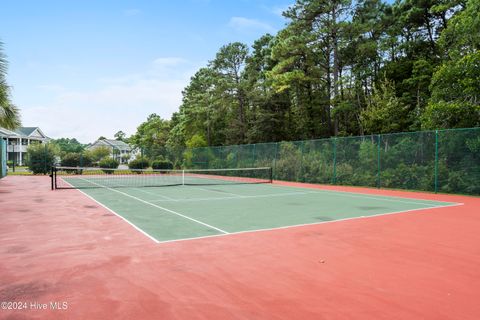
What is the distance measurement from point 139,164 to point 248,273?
27.1 metres

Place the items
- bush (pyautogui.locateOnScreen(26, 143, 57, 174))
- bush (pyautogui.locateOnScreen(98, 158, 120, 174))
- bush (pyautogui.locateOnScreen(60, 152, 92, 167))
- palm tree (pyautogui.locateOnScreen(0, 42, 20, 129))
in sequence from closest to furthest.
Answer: palm tree (pyautogui.locateOnScreen(0, 42, 20, 129)), bush (pyautogui.locateOnScreen(26, 143, 57, 174)), bush (pyautogui.locateOnScreen(60, 152, 92, 167)), bush (pyautogui.locateOnScreen(98, 158, 120, 174))

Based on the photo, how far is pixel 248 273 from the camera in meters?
4.33

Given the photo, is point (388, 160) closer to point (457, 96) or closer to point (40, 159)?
point (457, 96)

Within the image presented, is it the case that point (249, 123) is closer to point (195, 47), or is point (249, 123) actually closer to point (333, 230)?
point (195, 47)

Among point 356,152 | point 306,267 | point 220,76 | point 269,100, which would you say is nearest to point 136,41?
point 356,152

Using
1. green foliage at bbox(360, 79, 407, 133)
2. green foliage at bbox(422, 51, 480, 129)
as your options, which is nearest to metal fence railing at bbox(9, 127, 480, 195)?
green foliage at bbox(422, 51, 480, 129)

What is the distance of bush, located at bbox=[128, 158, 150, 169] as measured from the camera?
97.9 feet

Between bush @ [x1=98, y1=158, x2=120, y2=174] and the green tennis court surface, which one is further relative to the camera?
bush @ [x1=98, y1=158, x2=120, y2=174]

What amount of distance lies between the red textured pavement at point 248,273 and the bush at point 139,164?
2279 cm

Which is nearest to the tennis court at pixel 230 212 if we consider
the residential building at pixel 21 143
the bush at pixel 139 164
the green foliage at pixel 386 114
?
the green foliage at pixel 386 114

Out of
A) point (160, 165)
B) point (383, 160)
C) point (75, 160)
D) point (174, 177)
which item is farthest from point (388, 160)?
point (75, 160)

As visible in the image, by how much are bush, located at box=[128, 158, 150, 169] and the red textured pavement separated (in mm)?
22789

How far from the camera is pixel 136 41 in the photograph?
16.3m

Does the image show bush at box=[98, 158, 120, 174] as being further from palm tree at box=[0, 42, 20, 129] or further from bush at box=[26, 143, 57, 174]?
palm tree at box=[0, 42, 20, 129]
